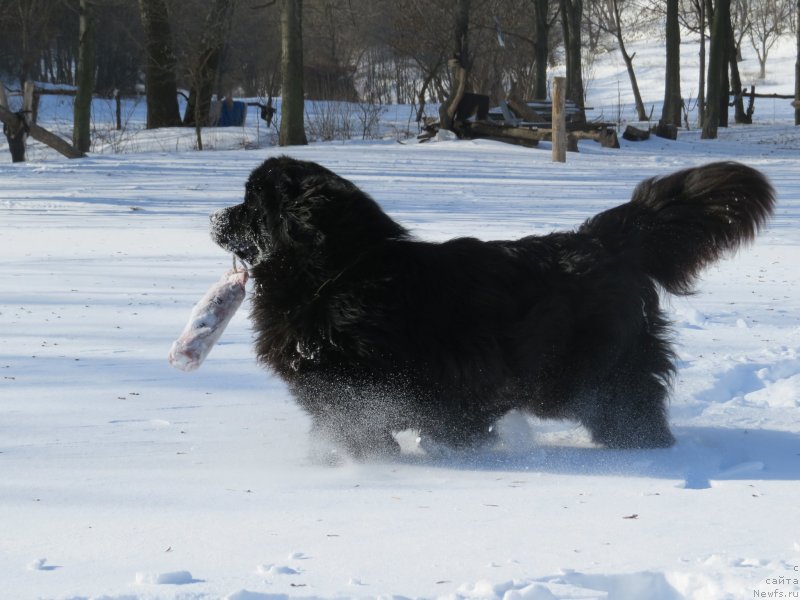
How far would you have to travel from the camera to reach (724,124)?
128 ft

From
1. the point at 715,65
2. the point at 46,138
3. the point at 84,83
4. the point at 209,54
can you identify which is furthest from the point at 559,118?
the point at 209,54

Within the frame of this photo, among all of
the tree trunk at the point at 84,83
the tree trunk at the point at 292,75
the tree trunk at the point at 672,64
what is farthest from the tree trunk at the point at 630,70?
the tree trunk at the point at 84,83

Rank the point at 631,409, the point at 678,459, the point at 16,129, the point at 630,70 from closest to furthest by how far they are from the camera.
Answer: the point at 678,459, the point at 631,409, the point at 16,129, the point at 630,70

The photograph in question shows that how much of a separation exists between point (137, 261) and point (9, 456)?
16.5ft

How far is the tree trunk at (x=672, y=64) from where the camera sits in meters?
34.3

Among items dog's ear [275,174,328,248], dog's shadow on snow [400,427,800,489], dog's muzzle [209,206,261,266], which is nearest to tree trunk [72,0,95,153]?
dog's muzzle [209,206,261,266]

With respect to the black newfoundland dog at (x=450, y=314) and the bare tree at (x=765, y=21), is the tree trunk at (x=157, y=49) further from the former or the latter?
the bare tree at (x=765, y=21)

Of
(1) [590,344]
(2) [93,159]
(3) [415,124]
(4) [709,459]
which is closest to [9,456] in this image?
(1) [590,344]

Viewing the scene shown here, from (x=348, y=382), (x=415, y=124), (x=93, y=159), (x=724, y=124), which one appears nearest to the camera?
(x=348, y=382)

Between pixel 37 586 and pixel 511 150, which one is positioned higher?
pixel 511 150

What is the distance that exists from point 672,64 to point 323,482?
3483 centimetres

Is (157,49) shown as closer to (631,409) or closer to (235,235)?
(235,235)

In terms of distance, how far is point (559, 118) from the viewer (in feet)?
63.9

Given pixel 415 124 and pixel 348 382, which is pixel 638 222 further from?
pixel 415 124
